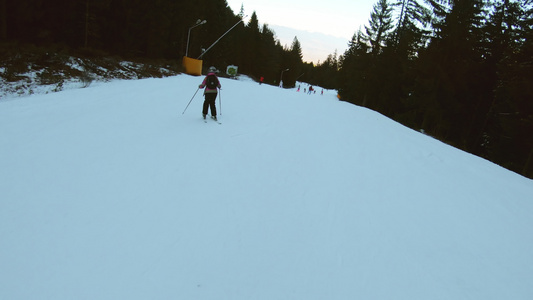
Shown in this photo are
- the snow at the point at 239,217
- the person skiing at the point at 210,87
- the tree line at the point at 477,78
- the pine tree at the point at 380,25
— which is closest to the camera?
the snow at the point at 239,217

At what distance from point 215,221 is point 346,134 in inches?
291

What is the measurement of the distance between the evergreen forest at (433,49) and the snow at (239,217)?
11.5 metres

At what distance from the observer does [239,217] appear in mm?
4508

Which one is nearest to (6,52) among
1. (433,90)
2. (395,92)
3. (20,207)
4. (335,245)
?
(20,207)

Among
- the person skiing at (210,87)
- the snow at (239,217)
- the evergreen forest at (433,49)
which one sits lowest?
the snow at (239,217)

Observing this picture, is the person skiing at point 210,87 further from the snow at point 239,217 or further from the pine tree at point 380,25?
the pine tree at point 380,25

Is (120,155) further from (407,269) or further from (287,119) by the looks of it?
(287,119)

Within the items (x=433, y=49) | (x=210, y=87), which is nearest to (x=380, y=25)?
(x=433, y=49)

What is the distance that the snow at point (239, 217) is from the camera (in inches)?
131

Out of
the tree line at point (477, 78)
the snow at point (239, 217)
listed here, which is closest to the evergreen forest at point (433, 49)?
the tree line at point (477, 78)

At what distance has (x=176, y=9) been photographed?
31031mm

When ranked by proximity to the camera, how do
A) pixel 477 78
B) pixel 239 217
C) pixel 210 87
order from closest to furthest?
1. pixel 239 217
2. pixel 210 87
3. pixel 477 78

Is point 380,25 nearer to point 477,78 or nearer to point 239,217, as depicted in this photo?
point 477,78

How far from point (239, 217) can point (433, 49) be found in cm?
2598
